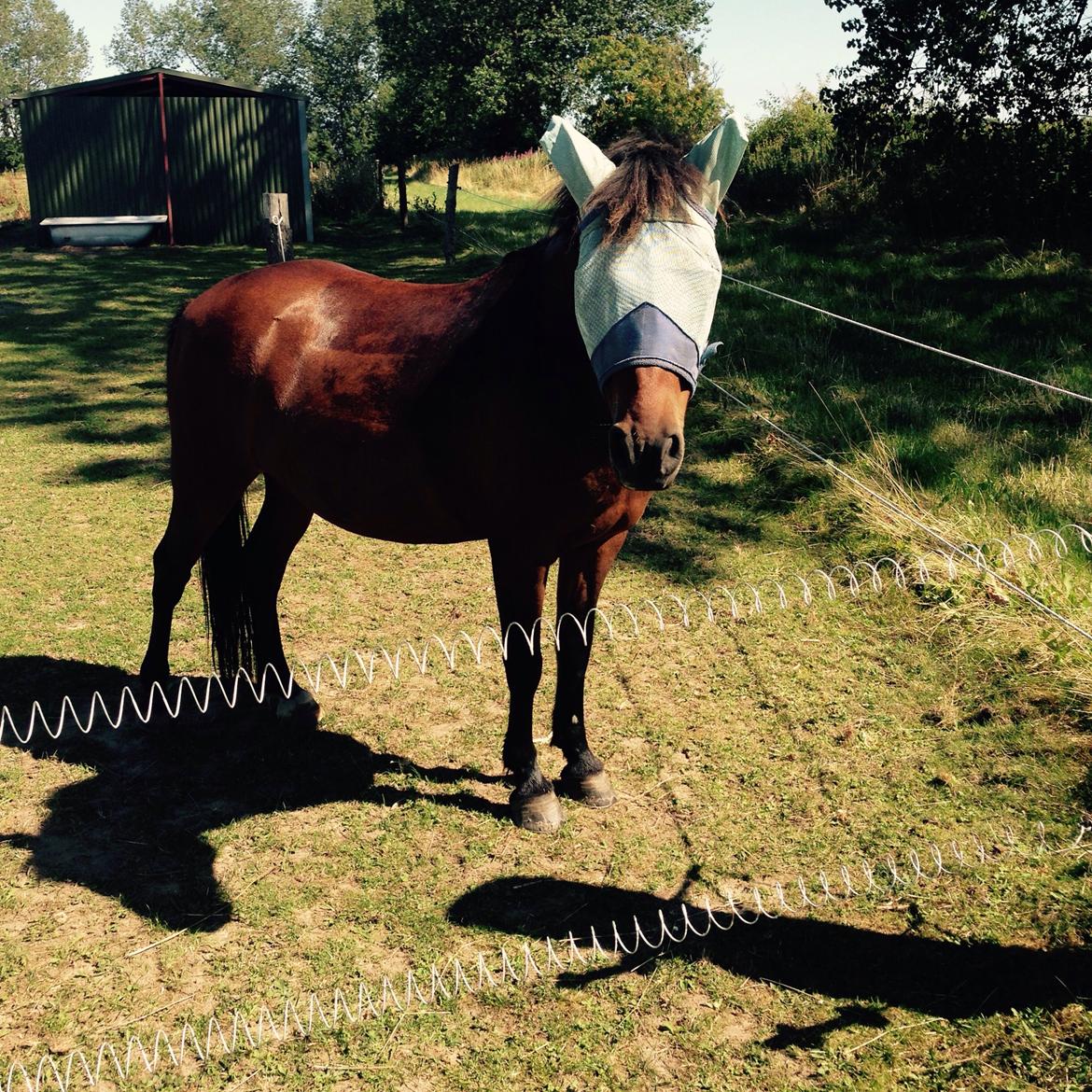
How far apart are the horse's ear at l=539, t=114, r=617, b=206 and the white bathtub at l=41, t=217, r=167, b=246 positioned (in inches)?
766

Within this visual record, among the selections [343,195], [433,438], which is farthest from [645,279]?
[343,195]

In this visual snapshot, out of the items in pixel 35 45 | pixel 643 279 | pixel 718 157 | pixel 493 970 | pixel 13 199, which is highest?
pixel 35 45

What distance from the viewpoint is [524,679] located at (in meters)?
3.69

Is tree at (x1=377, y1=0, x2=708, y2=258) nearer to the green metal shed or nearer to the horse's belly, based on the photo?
the green metal shed

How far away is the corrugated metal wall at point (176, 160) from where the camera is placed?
20.0 m

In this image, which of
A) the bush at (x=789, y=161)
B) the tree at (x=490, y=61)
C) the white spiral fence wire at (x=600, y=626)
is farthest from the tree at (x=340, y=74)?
the white spiral fence wire at (x=600, y=626)

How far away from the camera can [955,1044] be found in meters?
2.73

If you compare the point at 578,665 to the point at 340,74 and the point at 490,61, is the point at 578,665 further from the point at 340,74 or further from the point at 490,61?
the point at 340,74

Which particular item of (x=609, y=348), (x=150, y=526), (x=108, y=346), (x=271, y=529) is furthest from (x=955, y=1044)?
(x=108, y=346)

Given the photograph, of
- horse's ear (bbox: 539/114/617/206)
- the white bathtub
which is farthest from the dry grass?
horse's ear (bbox: 539/114/617/206)

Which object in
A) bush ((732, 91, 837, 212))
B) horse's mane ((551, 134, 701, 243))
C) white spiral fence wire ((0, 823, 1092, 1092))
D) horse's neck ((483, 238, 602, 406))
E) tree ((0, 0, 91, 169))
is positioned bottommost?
white spiral fence wire ((0, 823, 1092, 1092))

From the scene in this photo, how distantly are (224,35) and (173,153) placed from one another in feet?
225

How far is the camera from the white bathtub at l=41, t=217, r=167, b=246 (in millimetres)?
19438

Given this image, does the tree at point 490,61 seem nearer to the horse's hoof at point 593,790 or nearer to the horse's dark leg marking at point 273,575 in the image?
the horse's dark leg marking at point 273,575
